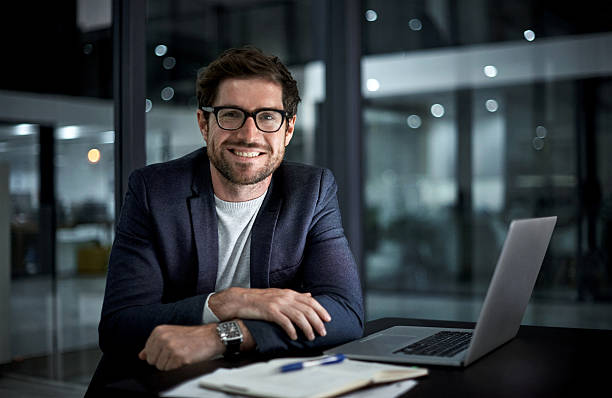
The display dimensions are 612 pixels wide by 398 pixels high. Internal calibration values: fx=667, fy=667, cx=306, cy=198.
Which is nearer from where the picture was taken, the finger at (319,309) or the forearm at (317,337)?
the forearm at (317,337)

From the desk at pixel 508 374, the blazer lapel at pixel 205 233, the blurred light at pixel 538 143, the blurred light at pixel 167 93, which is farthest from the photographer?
the blurred light at pixel 538 143

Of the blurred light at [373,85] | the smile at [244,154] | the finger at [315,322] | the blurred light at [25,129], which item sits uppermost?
the blurred light at [373,85]

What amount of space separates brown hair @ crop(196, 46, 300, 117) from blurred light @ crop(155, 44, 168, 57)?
115 cm

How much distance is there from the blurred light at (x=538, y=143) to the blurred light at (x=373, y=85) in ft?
4.55

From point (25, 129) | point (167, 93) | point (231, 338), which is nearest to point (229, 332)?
point (231, 338)

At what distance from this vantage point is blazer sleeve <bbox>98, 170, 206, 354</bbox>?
1.62 meters

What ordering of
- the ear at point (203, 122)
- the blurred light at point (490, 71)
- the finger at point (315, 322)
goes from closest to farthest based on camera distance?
the finger at point (315, 322) < the ear at point (203, 122) < the blurred light at point (490, 71)

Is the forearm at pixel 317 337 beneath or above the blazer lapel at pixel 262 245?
beneath

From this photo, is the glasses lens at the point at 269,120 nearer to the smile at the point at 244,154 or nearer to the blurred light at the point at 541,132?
the smile at the point at 244,154

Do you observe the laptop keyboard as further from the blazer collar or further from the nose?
the nose

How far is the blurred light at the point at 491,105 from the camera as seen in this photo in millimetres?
5332

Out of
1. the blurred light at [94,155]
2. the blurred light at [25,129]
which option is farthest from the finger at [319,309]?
the blurred light at [25,129]

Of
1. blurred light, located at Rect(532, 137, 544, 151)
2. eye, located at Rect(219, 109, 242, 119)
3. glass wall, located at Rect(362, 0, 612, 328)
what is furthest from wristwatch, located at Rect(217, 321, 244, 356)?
blurred light, located at Rect(532, 137, 544, 151)

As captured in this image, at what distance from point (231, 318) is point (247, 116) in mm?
626
